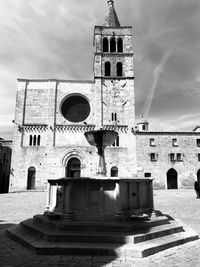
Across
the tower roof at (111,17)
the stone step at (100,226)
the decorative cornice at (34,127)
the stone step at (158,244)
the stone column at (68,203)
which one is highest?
the tower roof at (111,17)

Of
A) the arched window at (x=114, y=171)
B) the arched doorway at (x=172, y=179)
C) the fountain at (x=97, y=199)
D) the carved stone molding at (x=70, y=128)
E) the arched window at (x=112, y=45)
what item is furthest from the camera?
the arched window at (x=112, y=45)

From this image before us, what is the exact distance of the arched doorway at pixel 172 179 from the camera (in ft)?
93.3

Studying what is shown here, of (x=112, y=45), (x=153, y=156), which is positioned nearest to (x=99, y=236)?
(x=153, y=156)

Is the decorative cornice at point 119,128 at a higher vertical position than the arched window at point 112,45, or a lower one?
lower

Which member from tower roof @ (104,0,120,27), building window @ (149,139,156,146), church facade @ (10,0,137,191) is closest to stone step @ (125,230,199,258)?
church facade @ (10,0,137,191)

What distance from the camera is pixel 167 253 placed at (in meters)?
4.63

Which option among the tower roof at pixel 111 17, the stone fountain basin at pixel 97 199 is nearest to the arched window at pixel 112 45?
the tower roof at pixel 111 17

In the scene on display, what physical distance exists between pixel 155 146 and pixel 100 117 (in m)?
8.06

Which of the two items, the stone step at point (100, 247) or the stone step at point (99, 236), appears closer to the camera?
the stone step at point (100, 247)

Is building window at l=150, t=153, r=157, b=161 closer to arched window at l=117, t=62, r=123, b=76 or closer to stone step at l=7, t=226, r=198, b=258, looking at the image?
arched window at l=117, t=62, r=123, b=76

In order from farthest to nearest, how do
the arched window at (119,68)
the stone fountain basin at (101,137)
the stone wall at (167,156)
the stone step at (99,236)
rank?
the arched window at (119,68) < the stone wall at (167,156) < the stone fountain basin at (101,137) < the stone step at (99,236)

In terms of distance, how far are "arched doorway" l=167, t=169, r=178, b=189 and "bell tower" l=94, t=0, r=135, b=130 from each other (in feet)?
26.7

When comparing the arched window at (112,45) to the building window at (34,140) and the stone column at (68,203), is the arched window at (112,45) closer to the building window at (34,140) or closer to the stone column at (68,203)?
the building window at (34,140)

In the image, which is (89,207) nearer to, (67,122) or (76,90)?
(67,122)
